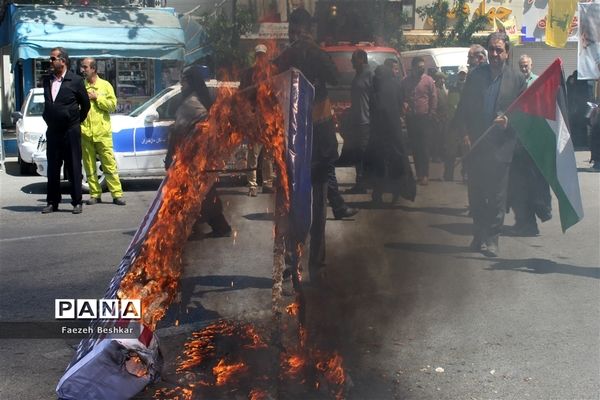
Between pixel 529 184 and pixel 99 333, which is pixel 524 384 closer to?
pixel 99 333

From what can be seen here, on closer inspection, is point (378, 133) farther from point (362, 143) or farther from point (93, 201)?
point (93, 201)

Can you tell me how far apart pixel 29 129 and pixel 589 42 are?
982 centimetres

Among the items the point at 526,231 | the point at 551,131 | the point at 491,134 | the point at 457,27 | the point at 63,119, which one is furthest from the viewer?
the point at 457,27

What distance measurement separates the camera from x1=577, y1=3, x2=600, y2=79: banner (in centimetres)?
1492

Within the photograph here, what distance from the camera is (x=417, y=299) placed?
5910 mm

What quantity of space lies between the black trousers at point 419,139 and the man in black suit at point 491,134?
4.36 meters

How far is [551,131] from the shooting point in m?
6.92

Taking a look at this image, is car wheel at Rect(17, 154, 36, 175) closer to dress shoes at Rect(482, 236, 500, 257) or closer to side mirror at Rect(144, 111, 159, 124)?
side mirror at Rect(144, 111, 159, 124)

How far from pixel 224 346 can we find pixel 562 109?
381 cm

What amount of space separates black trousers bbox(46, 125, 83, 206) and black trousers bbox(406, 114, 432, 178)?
4709 mm

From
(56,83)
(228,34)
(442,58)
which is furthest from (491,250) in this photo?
(442,58)

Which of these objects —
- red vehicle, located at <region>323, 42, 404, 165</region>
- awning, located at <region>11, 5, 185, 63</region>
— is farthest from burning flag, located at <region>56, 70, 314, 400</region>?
awning, located at <region>11, 5, 185, 63</region>

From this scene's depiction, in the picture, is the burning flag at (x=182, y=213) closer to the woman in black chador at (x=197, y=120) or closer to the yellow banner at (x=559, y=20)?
the woman in black chador at (x=197, y=120)

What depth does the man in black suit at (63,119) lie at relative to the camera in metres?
9.70
